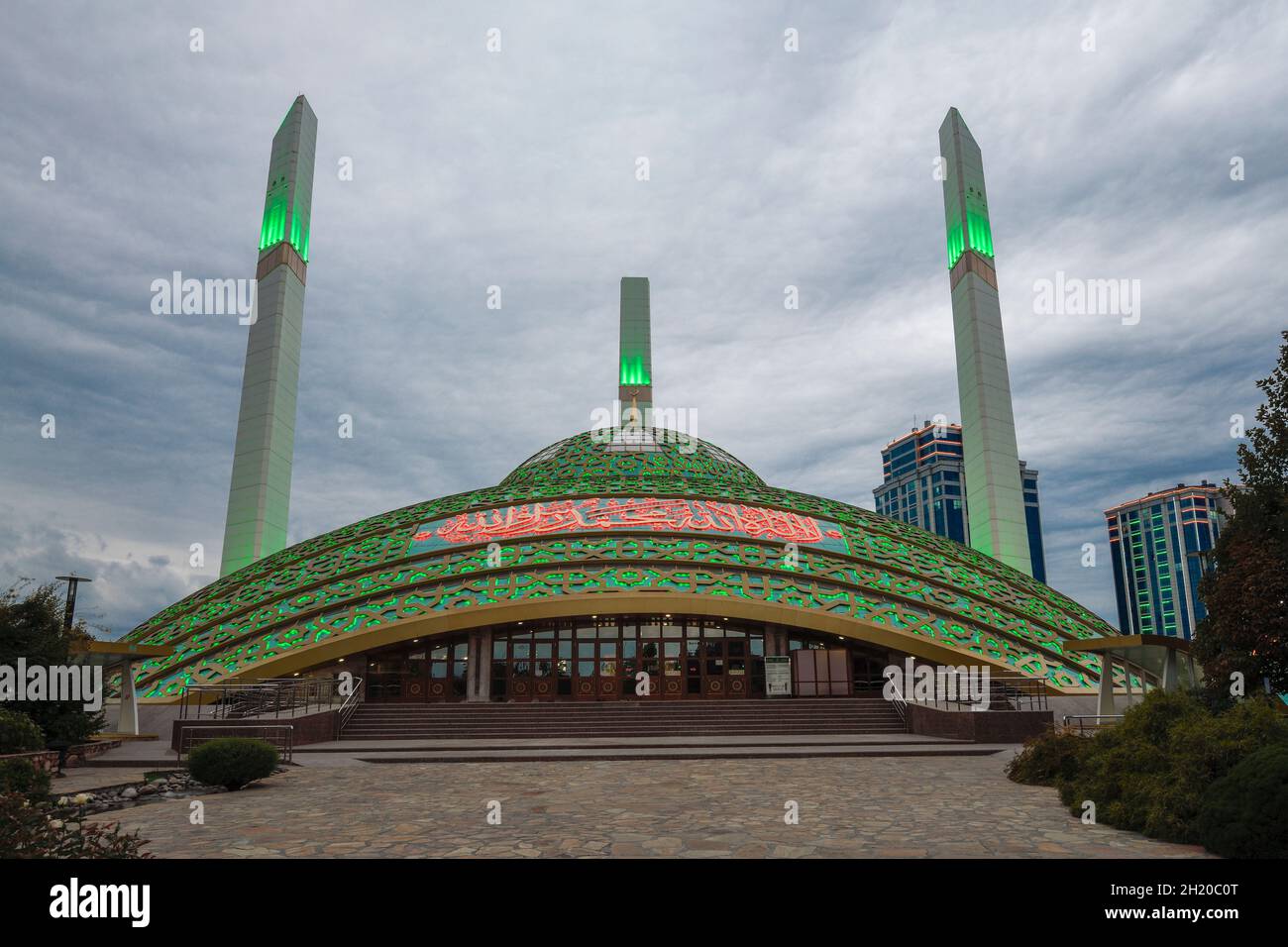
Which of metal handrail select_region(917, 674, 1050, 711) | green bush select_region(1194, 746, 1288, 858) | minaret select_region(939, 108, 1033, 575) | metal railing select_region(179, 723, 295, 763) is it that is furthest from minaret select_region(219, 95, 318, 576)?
green bush select_region(1194, 746, 1288, 858)

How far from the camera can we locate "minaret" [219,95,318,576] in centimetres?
3416

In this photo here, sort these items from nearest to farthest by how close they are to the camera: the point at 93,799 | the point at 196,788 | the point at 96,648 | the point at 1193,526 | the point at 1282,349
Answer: the point at 93,799, the point at 196,788, the point at 1282,349, the point at 96,648, the point at 1193,526

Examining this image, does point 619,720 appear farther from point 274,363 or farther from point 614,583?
point 274,363

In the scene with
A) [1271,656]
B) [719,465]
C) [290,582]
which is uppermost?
[719,465]

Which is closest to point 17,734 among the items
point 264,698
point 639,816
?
point 264,698

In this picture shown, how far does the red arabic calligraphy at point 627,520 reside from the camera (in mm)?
Answer: 28562

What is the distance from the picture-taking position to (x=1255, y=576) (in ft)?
42.5

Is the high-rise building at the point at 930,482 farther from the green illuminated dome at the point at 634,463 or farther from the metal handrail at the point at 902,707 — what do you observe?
the metal handrail at the point at 902,707

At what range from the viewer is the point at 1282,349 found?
14484 millimetres

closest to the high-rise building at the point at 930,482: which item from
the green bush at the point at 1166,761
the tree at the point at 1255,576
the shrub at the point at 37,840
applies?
the tree at the point at 1255,576
